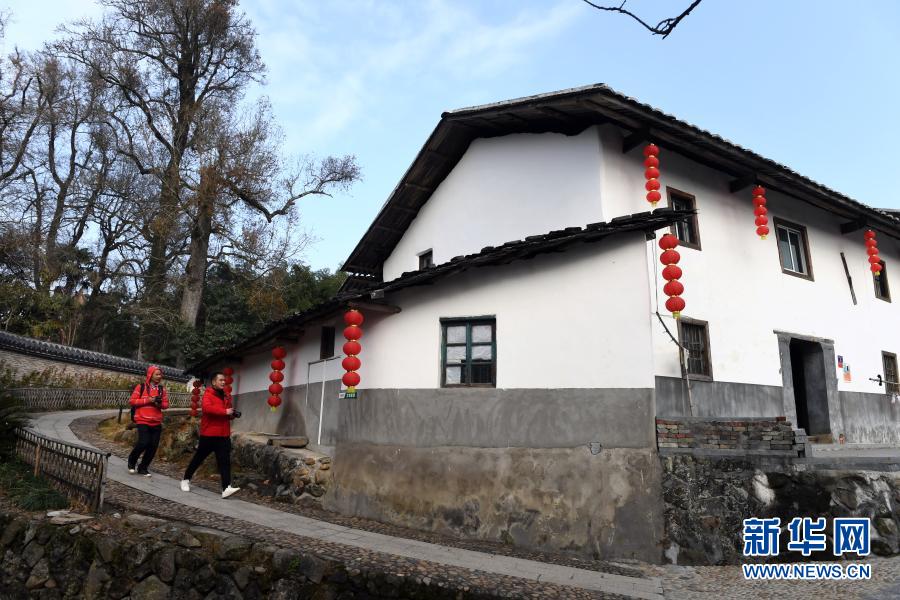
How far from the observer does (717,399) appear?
9180 millimetres

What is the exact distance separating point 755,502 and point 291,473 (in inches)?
286

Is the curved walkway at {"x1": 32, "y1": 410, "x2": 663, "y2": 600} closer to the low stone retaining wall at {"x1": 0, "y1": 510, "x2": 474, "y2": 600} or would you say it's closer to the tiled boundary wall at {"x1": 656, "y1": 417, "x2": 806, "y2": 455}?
the low stone retaining wall at {"x1": 0, "y1": 510, "x2": 474, "y2": 600}

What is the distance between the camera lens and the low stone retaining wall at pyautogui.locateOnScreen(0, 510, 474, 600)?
5.98 m

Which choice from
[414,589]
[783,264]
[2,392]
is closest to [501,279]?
[414,589]

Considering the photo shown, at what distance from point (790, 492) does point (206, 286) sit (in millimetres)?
29675

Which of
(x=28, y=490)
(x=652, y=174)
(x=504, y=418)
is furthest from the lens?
(x=652, y=174)

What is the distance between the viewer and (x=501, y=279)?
905cm

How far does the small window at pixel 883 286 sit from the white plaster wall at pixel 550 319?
9.89 metres

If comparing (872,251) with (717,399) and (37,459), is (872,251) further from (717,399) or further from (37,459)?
(37,459)

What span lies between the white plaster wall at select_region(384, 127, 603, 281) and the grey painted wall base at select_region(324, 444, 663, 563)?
4343mm

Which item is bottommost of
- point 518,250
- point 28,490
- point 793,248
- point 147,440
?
point 28,490

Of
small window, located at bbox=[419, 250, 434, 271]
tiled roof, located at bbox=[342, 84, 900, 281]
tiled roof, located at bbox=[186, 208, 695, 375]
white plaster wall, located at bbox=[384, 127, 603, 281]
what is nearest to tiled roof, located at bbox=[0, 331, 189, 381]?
small window, located at bbox=[419, 250, 434, 271]

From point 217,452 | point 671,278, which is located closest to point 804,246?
point 671,278

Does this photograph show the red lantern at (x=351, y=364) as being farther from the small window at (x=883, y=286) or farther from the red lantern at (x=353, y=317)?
the small window at (x=883, y=286)
